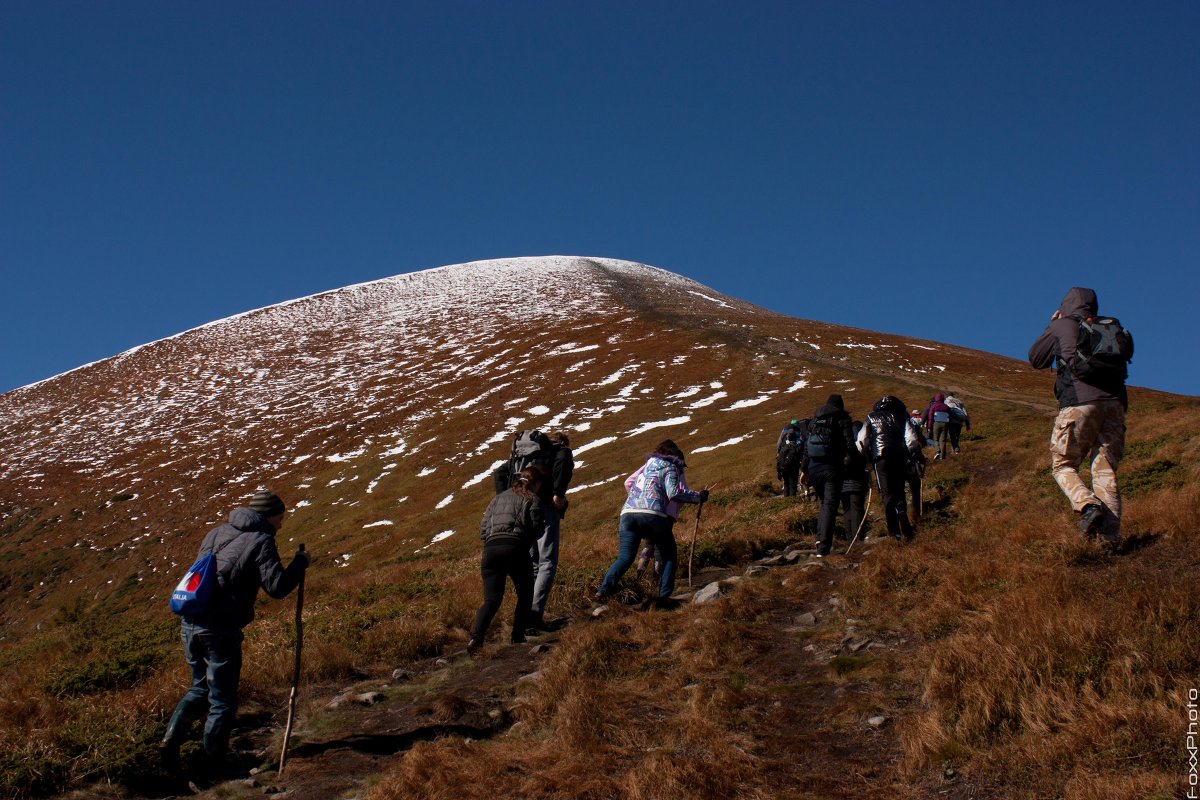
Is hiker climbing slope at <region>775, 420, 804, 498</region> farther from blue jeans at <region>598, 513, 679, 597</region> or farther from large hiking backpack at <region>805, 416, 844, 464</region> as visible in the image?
blue jeans at <region>598, 513, 679, 597</region>

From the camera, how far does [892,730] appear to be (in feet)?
18.0

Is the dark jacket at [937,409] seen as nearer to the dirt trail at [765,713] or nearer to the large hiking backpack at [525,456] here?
the dirt trail at [765,713]

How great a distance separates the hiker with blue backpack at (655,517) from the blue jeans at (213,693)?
5.28 meters

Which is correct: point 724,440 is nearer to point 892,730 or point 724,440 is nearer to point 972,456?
point 972,456

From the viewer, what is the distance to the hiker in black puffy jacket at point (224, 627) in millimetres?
6371

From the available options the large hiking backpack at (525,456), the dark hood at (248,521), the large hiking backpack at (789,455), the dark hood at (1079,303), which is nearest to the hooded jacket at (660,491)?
the large hiking backpack at (525,456)

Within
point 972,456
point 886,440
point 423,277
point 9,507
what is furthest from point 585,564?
point 423,277

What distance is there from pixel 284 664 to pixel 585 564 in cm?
575

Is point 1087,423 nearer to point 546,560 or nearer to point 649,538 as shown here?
point 649,538

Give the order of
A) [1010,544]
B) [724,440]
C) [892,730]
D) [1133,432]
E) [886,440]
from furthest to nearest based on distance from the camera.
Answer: [724,440], [1133,432], [886,440], [1010,544], [892,730]

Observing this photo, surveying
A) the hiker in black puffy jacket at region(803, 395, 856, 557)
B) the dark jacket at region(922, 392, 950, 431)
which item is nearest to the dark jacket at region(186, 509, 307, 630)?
the hiker in black puffy jacket at region(803, 395, 856, 557)

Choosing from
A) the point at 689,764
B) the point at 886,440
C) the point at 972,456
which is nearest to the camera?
the point at 689,764

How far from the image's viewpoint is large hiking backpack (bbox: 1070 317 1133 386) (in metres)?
8.09

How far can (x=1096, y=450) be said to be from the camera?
8.55 meters
